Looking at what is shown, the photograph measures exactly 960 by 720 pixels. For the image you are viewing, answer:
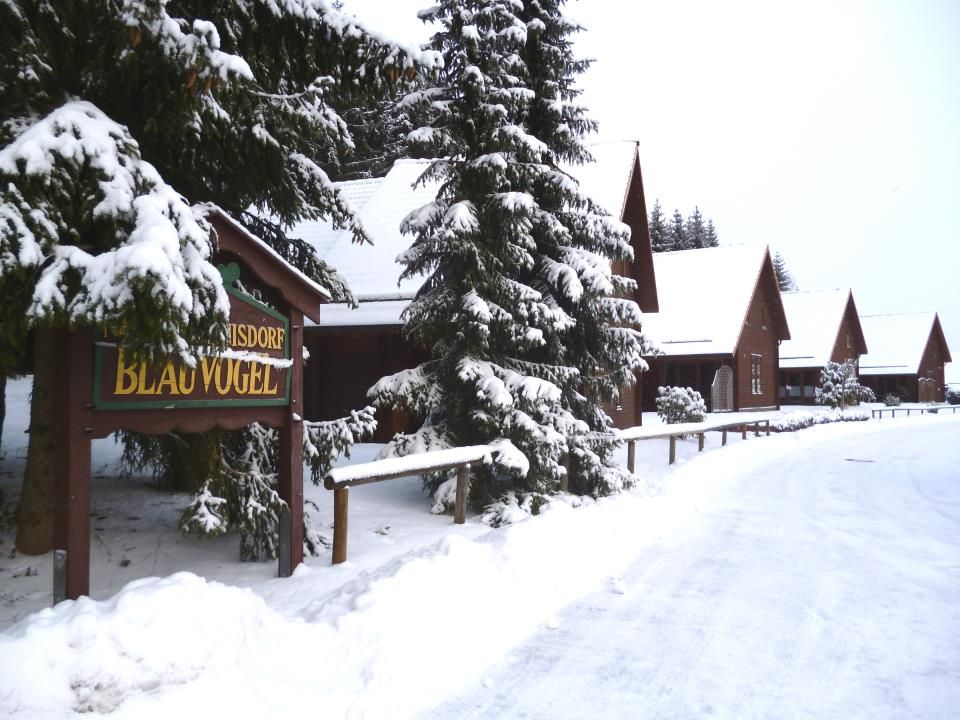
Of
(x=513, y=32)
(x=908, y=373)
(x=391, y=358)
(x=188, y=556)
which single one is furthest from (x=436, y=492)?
(x=908, y=373)

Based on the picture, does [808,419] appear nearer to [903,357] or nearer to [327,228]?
[327,228]

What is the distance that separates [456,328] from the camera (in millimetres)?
9688

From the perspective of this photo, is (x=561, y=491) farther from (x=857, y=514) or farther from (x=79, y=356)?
(x=79, y=356)

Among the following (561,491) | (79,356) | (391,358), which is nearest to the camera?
(79,356)

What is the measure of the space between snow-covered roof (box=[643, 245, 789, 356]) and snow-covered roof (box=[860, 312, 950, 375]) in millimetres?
24324

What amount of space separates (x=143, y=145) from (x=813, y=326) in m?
46.7

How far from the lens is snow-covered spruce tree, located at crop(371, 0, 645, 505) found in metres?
9.29

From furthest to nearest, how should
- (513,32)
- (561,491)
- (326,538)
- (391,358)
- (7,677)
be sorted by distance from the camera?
(391,358), (561,491), (513,32), (326,538), (7,677)

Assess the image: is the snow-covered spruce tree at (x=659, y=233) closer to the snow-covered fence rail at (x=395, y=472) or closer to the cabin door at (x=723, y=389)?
the cabin door at (x=723, y=389)

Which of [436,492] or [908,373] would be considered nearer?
[436,492]

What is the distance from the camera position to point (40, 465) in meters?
6.26

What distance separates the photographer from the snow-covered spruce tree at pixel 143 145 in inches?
169

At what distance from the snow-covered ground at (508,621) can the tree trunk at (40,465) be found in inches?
8.8

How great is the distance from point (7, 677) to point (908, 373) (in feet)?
196
